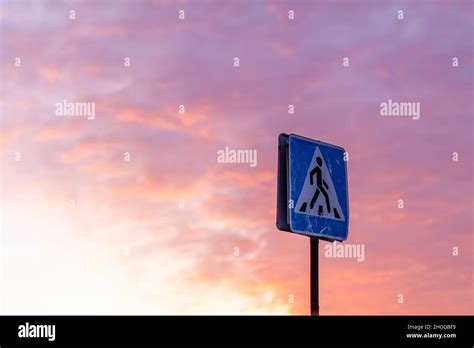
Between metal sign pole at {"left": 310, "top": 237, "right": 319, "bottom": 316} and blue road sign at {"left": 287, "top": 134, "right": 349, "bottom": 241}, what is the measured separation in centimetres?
12

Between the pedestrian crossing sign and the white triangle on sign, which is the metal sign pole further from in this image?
the white triangle on sign

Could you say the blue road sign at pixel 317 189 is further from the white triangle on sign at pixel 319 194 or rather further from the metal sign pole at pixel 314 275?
the metal sign pole at pixel 314 275

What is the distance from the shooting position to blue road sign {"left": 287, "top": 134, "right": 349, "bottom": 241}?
7.89m

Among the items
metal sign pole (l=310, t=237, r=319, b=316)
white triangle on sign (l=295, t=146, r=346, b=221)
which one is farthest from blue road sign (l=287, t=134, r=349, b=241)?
metal sign pole (l=310, t=237, r=319, b=316)

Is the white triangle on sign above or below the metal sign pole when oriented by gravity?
above

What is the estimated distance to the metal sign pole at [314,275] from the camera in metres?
7.88

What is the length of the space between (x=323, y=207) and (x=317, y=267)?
0.70 metres

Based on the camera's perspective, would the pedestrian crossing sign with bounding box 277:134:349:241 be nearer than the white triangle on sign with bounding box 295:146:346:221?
Yes

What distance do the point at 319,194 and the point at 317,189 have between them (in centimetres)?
6

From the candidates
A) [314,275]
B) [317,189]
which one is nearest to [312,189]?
[317,189]

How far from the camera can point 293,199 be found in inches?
309

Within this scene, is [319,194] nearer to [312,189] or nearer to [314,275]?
[312,189]
